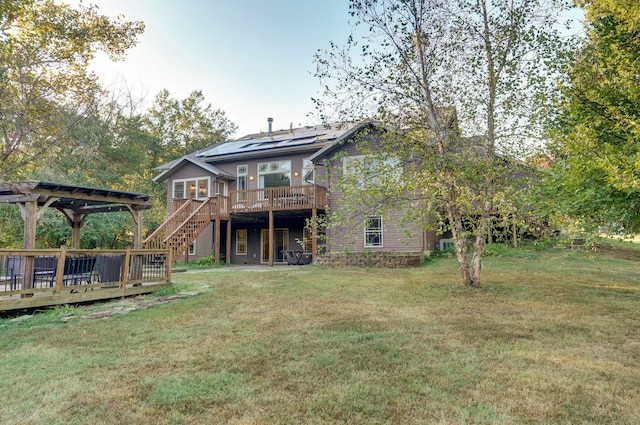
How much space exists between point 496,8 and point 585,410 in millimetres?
8276

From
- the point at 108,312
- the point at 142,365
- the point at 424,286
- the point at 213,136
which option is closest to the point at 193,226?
the point at 108,312

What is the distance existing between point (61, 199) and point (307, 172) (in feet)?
35.7

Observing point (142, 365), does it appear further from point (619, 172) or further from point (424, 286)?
point (424, 286)

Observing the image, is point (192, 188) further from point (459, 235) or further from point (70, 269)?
point (459, 235)

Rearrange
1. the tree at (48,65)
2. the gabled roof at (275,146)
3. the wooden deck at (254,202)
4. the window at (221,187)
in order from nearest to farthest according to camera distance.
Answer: the tree at (48,65) → the wooden deck at (254,202) → the gabled roof at (275,146) → the window at (221,187)

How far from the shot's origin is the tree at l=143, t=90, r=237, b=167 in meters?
32.4

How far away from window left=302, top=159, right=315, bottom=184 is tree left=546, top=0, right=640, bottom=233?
11902 millimetres

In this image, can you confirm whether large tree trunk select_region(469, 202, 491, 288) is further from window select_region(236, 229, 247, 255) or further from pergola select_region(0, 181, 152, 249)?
window select_region(236, 229, 247, 255)

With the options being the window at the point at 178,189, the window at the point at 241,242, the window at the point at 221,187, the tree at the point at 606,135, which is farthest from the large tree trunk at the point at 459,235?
the window at the point at 178,189

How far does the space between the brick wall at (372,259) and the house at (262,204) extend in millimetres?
483

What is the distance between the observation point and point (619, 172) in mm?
4695

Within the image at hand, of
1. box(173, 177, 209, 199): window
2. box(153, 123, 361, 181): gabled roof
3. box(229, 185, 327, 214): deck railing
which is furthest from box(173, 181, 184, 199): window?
box(229, 185, 327, 214): deck railing

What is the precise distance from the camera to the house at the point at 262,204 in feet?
51.1

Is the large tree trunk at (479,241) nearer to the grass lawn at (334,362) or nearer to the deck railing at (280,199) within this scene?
the grass lawn at (334,362)
